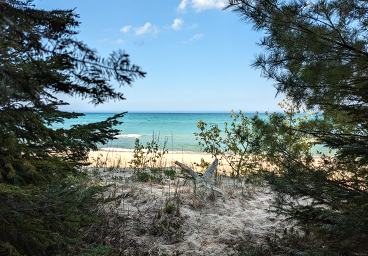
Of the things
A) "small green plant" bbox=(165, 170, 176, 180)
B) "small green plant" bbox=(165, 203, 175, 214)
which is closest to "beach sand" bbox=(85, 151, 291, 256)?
"small green plant" bbox=(165, 203, 175, 214)

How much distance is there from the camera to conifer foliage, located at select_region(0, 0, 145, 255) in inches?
50.7

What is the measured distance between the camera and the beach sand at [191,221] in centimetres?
325

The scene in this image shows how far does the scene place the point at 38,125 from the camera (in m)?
2.11

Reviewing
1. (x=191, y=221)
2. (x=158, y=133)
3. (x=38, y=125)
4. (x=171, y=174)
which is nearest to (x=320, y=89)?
(x=191, y=221)

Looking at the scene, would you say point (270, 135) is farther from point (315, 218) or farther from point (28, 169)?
point (28, 169)

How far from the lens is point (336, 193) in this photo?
8.29 ft

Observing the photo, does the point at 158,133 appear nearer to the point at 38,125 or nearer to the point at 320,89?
the point at 320,89

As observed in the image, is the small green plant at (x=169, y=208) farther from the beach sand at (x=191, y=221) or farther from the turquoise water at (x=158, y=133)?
the turquoise water at (x=158, y=133)

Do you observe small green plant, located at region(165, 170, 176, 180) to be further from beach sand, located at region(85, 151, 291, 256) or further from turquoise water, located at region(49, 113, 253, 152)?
turquoise water, located at region(49, 113, 253, 152)

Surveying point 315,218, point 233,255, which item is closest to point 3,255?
point 233,255

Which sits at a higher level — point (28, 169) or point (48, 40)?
point (48, 40)

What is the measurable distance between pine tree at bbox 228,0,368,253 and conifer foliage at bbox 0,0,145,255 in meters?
2.15

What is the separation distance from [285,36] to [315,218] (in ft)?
7.44

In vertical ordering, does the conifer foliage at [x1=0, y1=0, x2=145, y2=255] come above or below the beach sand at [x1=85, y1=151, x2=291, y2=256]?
above
